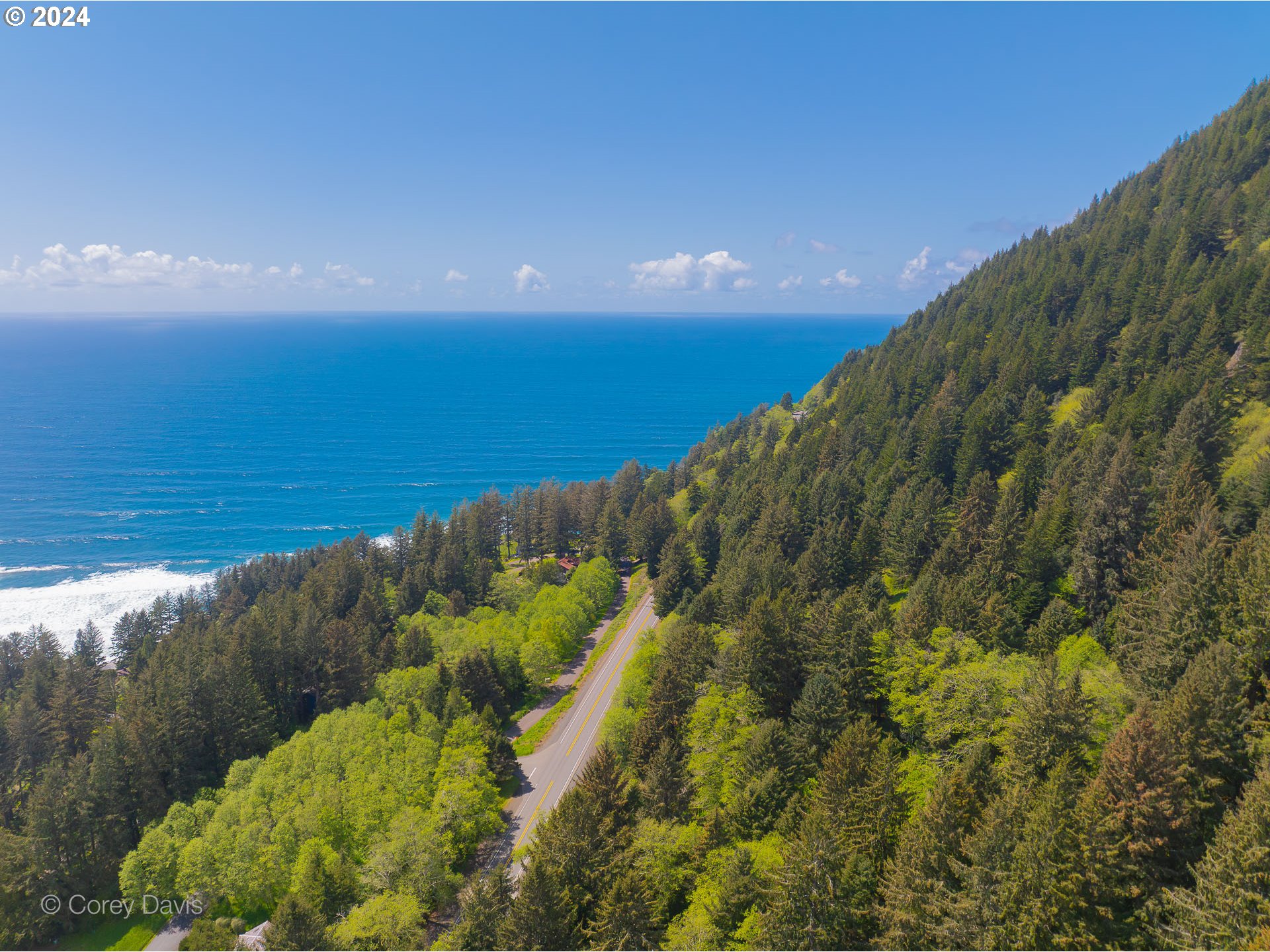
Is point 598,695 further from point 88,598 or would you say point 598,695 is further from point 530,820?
point 88,598

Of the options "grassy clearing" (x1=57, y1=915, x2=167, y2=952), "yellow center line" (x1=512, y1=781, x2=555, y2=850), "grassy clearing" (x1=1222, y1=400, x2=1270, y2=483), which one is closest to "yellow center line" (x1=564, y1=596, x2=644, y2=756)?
"yellow center line" (x1=512, y1=781, x2=555, y2=850)

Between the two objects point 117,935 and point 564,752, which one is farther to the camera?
point 564,752

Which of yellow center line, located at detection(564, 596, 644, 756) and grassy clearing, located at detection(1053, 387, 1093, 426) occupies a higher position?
grassy clearing, located at detection(1053, 387, 1093, 426)

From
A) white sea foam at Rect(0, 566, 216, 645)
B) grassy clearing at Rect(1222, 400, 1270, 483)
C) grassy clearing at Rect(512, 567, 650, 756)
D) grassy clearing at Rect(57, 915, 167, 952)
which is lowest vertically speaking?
grassy clearing at Rect(57, 915, 167, 952)

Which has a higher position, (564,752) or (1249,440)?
(1249,440)

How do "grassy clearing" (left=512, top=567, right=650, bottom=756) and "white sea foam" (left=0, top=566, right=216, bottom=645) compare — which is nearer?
"grassy clearing" (left=512, top=567, right=650, bottom=756)

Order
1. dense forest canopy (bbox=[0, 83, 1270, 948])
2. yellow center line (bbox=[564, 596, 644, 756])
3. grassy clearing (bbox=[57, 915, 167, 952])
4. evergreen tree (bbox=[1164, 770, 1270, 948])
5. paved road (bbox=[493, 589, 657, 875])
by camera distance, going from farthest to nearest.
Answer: yellow center line (bbox=[564, 596, 644, 756])
paved road (bbox=[493, 589, 657, 875])
grassy clearing (bbox=[57, 915, 167, 952])
dense forest canopy (bbox=[0, 83, 1270, 948])
evergreen tree (bbox=[1164, 770, 1270, 948])

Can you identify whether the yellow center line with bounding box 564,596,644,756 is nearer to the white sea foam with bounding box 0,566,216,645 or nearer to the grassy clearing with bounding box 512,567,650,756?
the grassy clearing with bounding box 512,567,650,756

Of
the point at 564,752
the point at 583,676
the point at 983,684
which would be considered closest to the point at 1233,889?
the point at 983,684
